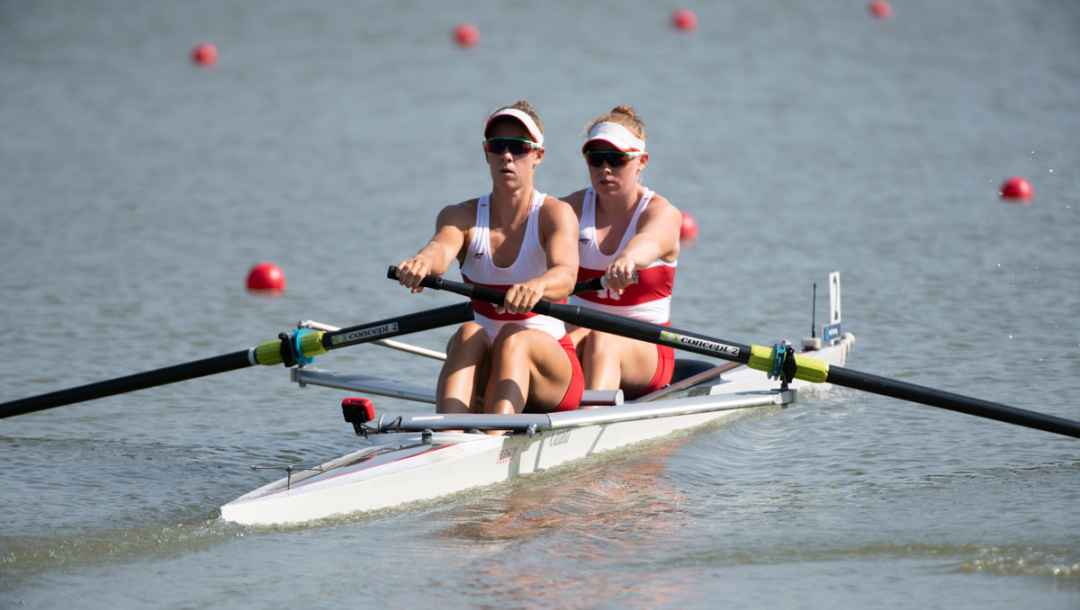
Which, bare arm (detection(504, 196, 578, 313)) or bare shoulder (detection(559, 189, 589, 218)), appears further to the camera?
bare shoulder (detection(559, 189, 589, 218))

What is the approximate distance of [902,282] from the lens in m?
8.42

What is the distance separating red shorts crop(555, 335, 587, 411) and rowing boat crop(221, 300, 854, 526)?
0.10m

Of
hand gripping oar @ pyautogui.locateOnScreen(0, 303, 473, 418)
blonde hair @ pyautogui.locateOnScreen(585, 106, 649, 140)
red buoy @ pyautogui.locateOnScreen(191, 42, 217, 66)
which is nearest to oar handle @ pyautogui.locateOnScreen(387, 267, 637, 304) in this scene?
hand gripping oar @ pyautogui.locateOnScreen(0, 303, 473, 418)

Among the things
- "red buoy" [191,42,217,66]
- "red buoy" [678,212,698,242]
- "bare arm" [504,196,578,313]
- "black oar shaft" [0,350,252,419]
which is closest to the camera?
"bare arm" [504,196,578,313]

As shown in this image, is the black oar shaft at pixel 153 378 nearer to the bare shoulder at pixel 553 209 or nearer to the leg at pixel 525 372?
the leg at pixel 525 372

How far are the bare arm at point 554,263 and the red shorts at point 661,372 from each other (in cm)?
107

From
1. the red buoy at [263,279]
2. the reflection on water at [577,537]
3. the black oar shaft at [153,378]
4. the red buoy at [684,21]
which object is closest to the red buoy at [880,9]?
the red buoy at [684,21]

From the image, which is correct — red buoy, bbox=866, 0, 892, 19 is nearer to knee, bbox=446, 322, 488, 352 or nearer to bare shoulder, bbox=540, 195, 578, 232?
bare shoulder, bbox=540, 195, 578, 232


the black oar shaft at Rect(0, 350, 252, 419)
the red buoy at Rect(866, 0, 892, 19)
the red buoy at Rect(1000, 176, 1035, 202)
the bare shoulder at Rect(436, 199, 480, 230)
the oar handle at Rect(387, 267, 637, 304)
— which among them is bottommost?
the black oar shaft at Rect(0, 350, 252, 419)

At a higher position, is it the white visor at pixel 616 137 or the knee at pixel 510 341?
the white visor at pixel 616 137

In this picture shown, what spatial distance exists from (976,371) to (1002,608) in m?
3.26

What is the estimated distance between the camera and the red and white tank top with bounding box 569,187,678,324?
5.12 meters

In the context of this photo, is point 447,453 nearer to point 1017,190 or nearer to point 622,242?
point 622,242

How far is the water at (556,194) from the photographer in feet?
12.1
